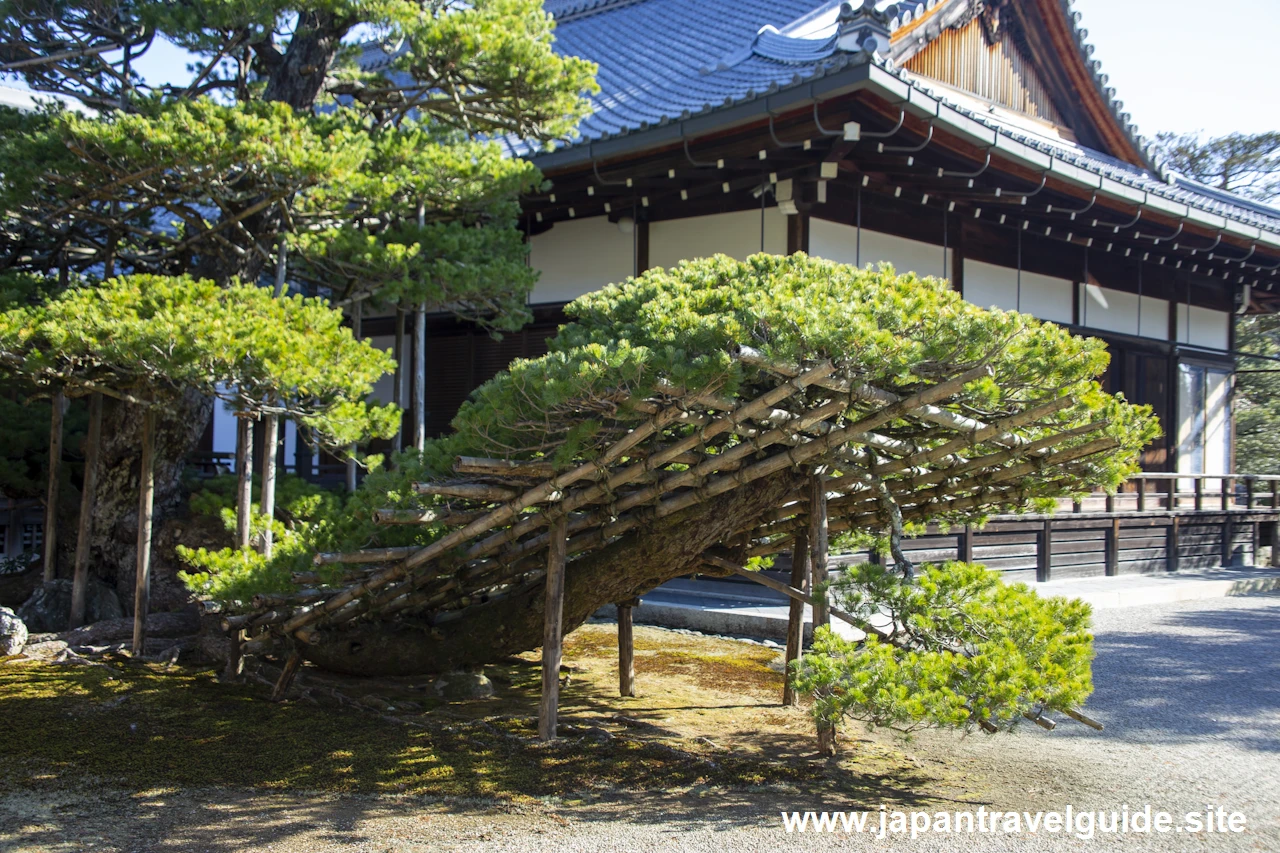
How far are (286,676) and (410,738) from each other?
128 cm

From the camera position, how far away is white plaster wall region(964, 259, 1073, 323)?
442 inches

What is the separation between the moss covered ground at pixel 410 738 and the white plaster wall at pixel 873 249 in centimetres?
428

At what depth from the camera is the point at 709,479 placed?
213 inches

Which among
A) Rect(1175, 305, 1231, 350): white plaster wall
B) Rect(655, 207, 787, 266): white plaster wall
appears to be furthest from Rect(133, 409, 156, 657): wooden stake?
Rect(1175, 305, 1231, 350): white plaster wall

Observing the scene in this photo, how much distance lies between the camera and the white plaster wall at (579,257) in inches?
416

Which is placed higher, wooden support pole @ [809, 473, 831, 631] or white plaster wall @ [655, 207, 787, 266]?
white plaster wall @ [655, 207, 787, 266]

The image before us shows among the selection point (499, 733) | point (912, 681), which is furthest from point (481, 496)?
point (912, 681)

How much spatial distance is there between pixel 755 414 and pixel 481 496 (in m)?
1.50

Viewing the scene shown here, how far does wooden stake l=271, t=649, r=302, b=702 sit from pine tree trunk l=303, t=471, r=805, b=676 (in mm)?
92

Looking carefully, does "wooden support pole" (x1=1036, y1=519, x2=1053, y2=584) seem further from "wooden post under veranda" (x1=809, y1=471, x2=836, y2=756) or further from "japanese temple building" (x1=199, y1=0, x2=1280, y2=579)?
"wooden post under veranda" (x1=809, y1=471, x2=836, y2=756)

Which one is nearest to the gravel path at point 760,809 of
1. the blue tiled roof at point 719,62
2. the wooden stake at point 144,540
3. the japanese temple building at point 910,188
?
the wooden stake at point 144,540

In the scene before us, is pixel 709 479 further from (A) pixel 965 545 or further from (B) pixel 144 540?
(A) pixel 965 545

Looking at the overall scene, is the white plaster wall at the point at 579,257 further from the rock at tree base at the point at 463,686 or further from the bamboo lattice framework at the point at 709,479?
the rock at tree base at the point at 463,686

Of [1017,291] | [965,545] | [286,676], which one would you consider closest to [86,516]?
[286,676]
